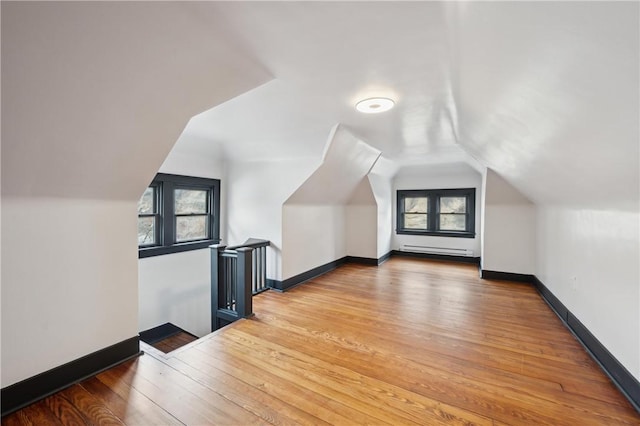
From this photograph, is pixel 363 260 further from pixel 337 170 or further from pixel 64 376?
pixel 64 376

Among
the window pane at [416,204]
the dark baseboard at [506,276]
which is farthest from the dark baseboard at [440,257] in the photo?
the dark baseboard at [506,276]

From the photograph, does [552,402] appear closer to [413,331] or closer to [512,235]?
[413,331]

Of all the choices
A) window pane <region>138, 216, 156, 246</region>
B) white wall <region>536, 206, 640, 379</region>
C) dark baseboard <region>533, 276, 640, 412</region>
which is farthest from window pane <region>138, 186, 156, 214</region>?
dark baseboard <region>533, 276, 640, 412</region>

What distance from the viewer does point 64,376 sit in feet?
6.31

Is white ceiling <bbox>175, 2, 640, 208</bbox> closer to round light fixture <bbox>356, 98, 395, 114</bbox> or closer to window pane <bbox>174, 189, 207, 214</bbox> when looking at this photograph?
round light fixture <bbox>356, 98, 395, 114</bbox>

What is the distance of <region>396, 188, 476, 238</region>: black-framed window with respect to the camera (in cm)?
634

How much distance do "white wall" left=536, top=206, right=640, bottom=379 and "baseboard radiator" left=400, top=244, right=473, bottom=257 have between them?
2.80 m

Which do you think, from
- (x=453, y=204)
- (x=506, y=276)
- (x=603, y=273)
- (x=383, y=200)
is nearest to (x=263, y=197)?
(x=383, y=200)

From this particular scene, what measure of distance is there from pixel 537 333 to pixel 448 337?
0.98 m

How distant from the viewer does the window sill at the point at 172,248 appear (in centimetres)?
361

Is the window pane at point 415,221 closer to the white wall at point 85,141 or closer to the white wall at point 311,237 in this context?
the white wall at point 311,237

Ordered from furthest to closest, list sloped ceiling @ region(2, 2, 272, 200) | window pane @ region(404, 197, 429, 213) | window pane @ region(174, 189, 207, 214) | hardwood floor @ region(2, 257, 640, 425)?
1. window pane @ region(404, 197, 429, 213)
2. window pane @ region(174, 189, 207, 214)
3. hardwood floor @ region(2, 257, 640, 425)
4. sloped ceiling @ region(2, 2, 272, 200)

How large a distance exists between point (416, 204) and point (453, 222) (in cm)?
96

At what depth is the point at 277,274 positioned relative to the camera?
4.21 m
